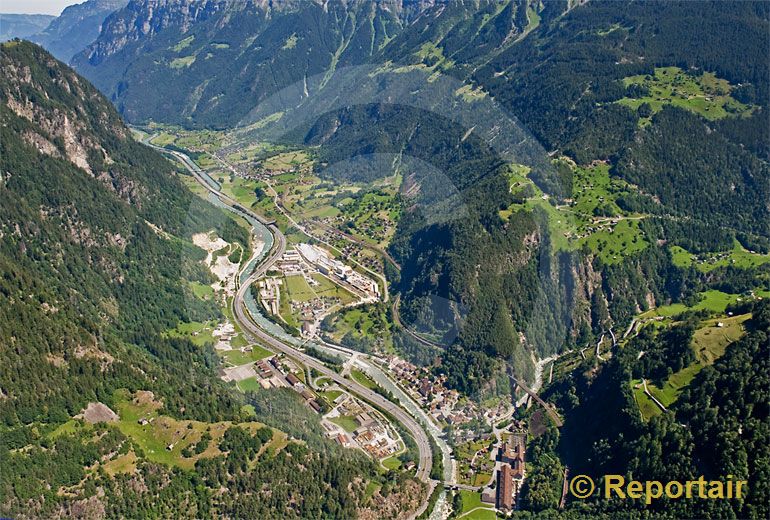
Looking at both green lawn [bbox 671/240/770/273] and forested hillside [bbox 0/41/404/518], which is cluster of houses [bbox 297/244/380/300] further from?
green lawn [bbox 671/240/770/273]

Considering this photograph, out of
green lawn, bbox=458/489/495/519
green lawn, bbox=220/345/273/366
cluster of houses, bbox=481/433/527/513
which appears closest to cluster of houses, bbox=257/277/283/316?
green lawn, bbox=220/345/273/366

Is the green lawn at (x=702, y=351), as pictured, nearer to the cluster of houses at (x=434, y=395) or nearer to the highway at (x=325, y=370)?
the cluster of houses at (x=434, y=395)

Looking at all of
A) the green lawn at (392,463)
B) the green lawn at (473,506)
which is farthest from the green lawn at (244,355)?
the green lawn at (473,506)

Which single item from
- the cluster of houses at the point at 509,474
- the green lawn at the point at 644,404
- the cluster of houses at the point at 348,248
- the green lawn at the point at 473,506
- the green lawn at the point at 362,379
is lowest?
the green lawn at the point at 473,506

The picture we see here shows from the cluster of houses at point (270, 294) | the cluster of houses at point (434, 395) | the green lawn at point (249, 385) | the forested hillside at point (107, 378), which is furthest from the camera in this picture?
the cluster of houses at point (270, 294)

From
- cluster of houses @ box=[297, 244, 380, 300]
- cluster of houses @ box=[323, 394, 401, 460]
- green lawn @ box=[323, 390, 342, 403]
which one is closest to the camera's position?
cluster of houses @ box=[323, 394, 401, 460]

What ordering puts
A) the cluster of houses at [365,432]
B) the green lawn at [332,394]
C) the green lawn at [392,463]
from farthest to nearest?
the green lawn at [332,394]
the cluster of houses at [365,432]
the green lawn at [392,463]
